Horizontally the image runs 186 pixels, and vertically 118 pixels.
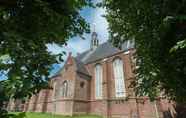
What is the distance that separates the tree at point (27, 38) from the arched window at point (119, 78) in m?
21.9

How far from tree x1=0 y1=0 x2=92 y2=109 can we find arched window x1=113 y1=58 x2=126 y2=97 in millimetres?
21884

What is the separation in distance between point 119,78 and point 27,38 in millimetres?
23125

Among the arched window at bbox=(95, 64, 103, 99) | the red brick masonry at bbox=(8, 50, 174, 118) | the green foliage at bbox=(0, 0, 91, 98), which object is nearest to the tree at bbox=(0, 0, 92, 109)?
the green foliage at bbox=(0, 0, 91, 98)

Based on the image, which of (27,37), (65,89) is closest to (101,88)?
A: (65,89)

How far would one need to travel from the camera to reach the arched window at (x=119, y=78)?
969 inches

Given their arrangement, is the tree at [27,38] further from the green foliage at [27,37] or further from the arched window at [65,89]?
the arched window at [65,89]

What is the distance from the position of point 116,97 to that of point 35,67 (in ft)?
73.1

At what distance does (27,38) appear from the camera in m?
3.14

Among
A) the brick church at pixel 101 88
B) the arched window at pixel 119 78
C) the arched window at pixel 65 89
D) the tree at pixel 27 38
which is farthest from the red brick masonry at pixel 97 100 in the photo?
the tree at pixel 27 38

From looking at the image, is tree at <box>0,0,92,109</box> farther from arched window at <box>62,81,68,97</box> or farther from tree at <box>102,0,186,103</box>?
arched window at <box>62,81,68,97</box>

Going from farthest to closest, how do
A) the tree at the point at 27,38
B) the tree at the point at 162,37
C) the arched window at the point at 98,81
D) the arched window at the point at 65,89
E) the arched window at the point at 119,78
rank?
the arched window at the point at 65,89 < the arched window at the point at 98,81 < the arched window at the point at 119,78 < the tree at the point at 162,37 < the tree at the point at 27,38

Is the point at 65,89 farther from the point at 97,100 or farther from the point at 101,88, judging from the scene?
the point at 101,88

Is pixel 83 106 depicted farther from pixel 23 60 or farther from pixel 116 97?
pixel 23 60

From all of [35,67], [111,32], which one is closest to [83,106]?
[111,32]
